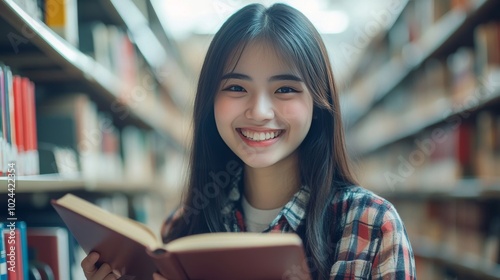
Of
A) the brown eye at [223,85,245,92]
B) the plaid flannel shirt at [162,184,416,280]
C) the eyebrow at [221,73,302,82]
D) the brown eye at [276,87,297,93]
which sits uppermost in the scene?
the eyebrow at [221,73,302,82]

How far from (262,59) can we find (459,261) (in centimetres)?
182

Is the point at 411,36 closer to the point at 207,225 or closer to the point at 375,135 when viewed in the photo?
the point at 375,135

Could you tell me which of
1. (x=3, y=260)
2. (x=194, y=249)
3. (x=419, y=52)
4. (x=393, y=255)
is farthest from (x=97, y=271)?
(x=419, y=52)

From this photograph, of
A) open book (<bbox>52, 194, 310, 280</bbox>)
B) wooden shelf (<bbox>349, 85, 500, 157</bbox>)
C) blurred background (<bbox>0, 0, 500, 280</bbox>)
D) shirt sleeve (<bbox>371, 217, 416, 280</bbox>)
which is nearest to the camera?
open book (<bbox>52, 194, 310, 280</bbox>)

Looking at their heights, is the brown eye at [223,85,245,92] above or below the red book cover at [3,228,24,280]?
above

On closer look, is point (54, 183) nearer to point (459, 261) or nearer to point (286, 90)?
point (286, 90)

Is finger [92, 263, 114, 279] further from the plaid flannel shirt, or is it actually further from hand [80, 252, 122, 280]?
the plaid flannel shirt

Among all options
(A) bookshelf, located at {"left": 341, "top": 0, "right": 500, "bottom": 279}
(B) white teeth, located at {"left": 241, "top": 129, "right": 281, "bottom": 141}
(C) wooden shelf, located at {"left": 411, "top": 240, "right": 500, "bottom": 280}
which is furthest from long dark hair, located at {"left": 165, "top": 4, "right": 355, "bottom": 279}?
(C) wooden shelf, located at {"left": 411, "top": 240, "right": 500, "bottom": 280}

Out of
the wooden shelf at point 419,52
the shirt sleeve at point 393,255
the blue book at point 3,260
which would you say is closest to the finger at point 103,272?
the blue book at point 3,260

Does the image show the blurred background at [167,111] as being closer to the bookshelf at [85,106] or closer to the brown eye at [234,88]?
the bookshelf at [85,106]

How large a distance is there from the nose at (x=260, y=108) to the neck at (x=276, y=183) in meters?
0.15

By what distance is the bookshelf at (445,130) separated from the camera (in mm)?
2074

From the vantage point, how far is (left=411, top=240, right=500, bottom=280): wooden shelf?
6.73 ft

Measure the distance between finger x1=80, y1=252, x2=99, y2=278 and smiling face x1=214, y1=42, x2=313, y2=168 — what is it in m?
0.35
